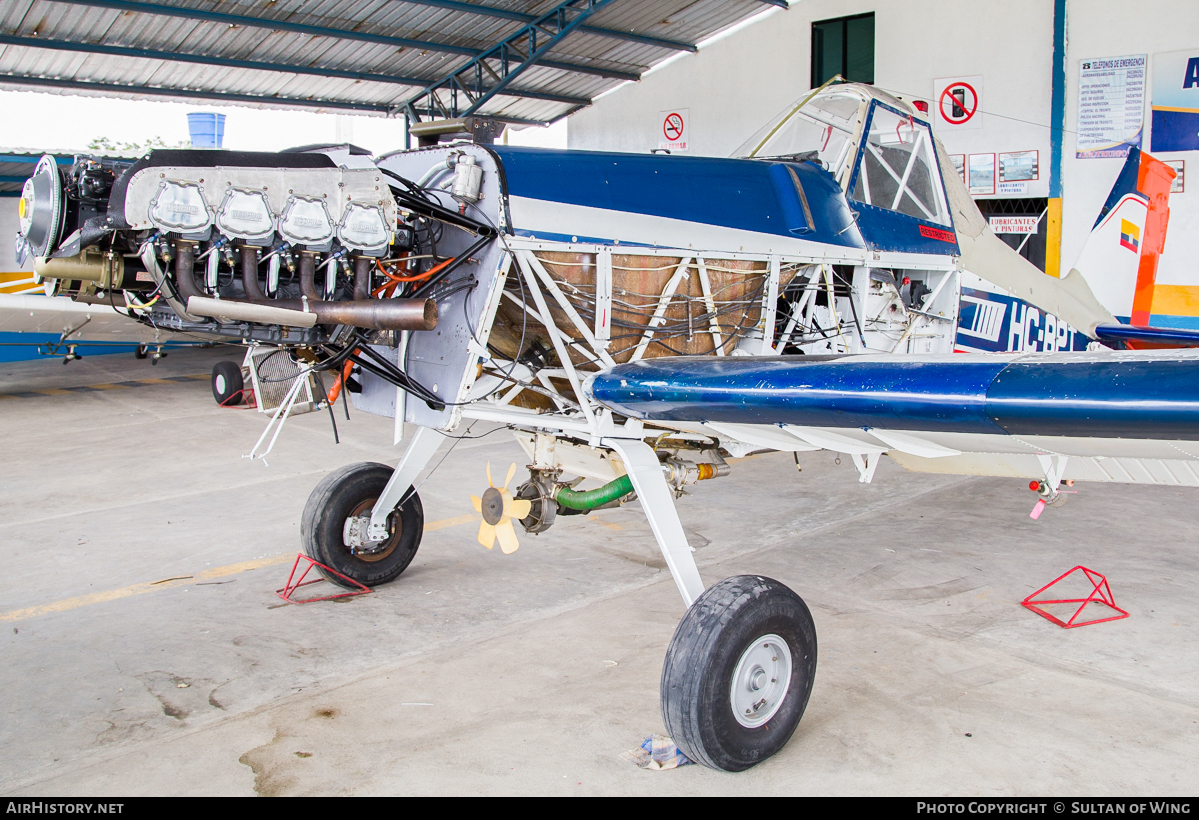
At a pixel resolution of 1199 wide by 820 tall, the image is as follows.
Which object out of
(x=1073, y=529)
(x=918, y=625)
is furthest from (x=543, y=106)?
(x=918, y=625)

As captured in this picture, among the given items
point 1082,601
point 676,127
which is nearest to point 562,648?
point 1082,601

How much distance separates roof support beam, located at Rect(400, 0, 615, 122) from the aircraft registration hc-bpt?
957cm

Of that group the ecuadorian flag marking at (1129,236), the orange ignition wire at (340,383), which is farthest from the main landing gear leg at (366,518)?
the ecuadorian flag marking at (1129,236)

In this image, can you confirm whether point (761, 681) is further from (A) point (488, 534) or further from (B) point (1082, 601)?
(B) point (1082, 601)

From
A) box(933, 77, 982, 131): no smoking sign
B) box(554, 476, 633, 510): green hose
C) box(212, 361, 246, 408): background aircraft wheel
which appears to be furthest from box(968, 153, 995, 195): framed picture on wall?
box(554, 476, 633, 510): green hose

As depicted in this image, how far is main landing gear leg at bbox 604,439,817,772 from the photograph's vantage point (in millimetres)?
2803

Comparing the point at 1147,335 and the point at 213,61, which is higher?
the point at 213,61

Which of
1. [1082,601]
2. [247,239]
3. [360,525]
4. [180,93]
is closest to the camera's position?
[247,239]

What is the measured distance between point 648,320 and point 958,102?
10.8 m

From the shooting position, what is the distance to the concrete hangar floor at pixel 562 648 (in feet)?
9.42

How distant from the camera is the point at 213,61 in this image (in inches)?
488

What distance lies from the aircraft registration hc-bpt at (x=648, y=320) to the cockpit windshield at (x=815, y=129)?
0.04 ft

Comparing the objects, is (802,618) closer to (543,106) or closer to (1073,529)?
(1073,529)

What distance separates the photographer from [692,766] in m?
2.92
